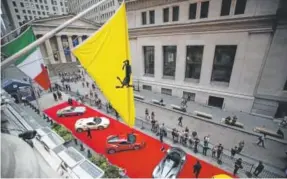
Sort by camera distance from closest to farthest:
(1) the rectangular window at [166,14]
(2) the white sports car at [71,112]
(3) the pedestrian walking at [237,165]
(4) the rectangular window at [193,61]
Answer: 1. (3) the pedestrian walking at [237,165]
2. (2) the white sports car at [71,112]
3. (4) the rectangular window at [193,61]
4. (1) the rectangular window at [166,14]

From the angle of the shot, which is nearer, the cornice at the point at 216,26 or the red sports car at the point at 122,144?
the red sports car at the point at 122,144

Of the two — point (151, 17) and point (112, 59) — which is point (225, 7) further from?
point (112, 59)

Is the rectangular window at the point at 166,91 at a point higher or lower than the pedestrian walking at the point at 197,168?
higher

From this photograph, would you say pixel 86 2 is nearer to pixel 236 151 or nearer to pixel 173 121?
pixel 173 121

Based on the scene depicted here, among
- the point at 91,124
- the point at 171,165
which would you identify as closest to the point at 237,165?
the point at 171,165

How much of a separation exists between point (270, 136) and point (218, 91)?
6.71 metres

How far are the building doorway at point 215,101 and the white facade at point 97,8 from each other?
36.4 meters

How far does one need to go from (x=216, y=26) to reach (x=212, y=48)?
2402 millimetres

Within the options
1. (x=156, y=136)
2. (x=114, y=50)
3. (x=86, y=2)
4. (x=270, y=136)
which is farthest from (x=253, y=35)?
(x=86, y=2)

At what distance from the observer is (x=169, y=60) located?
22672 millimetres

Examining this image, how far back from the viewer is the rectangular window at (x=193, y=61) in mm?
19650

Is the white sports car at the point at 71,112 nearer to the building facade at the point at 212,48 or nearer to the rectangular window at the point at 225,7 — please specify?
the building facade at the point at 212,48

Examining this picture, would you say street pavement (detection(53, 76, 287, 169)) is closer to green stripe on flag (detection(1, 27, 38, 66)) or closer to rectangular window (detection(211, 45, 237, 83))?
rectangular window (detection(211, 45, 237, 83))

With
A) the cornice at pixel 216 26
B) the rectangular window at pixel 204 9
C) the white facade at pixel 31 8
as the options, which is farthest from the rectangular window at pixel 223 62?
the white facade at pixel 31 8
